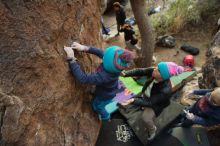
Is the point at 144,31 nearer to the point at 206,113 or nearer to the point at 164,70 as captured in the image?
the point at 206,113

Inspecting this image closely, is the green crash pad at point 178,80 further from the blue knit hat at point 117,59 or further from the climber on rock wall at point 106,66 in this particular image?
the blue knit hat at point 117,59

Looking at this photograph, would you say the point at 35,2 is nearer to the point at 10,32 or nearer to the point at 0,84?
the point at 10,32

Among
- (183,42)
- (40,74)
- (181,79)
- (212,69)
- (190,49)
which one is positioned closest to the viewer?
(40,74)

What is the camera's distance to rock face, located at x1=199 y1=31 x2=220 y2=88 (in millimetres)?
5594

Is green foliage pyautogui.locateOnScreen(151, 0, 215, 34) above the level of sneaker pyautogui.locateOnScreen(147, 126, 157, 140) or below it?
above

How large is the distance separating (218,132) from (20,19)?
3.96m

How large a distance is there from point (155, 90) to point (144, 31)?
477 centimetres

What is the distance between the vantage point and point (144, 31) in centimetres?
873

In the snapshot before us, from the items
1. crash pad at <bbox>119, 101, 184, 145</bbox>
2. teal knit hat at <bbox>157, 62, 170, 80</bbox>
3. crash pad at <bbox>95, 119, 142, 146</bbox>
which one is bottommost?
crash pad at <bbox>95, 119, 142, 146</bbox>

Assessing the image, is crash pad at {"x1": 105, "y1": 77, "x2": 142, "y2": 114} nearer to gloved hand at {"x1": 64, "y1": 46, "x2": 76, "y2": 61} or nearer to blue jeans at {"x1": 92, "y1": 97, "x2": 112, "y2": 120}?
blue jeans at {"x1": 92, "y1": 97, "x2": 112, "y2": 120}

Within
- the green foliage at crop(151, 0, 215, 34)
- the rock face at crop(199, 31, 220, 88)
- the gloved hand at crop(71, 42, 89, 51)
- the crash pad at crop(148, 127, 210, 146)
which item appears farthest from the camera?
the green foliage at crop(151, 0, 215, 34)

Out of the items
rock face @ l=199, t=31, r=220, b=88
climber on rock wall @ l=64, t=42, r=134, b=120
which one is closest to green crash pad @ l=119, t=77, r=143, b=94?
rock face @ l=199, t=31, r=220, b=88

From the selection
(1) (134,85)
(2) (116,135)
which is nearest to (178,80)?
(1) (134,85)

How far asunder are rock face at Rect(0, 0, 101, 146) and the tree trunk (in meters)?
4.47
